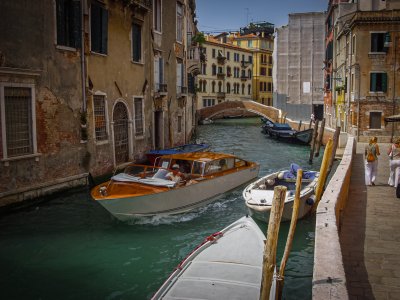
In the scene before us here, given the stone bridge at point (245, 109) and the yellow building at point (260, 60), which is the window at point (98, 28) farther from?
the yellow building at point (260, 60)

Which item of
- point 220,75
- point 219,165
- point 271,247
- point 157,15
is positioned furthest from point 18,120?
point 220,75

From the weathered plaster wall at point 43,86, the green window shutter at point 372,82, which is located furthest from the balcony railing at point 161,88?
the green window shutter at point 372,82

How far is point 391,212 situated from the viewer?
295 inches

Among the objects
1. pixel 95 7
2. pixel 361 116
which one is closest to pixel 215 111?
pixel 361 116

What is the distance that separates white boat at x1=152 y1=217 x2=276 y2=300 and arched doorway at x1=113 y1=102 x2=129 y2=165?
8.06 meters

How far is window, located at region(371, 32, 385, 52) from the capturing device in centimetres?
2244

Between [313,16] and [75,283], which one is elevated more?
[313,16]

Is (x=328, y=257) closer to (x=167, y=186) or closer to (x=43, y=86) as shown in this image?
(x=167, y=186)

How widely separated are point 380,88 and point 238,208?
1509 centimetres

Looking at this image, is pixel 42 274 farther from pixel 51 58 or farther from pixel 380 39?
pixel 380 39

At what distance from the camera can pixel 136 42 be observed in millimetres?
15211

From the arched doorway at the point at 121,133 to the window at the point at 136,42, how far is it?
192cm

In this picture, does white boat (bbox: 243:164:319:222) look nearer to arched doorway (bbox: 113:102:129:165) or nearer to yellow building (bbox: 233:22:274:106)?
arched doorway (bbox: 113:102:129:165)

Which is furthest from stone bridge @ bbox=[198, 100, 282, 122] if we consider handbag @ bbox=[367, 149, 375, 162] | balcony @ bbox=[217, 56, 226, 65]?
handbag @ bbox=[367, 149, 375, 162]
